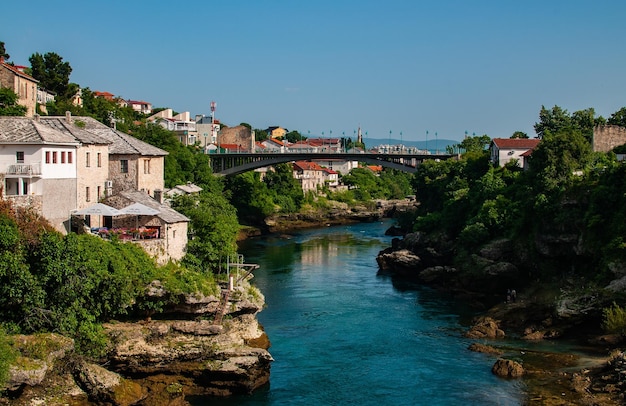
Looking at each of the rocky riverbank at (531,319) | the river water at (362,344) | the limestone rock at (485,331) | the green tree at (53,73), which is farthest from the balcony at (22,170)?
the green tree at (53,73)

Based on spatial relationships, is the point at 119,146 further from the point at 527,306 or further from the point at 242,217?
the point at 242,217

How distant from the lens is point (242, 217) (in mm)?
90500

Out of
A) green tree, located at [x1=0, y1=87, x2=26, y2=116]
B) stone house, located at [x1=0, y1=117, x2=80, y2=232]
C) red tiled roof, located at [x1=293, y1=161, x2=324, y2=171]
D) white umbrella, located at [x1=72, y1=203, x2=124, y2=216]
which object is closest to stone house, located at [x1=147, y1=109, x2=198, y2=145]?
red tiled roof, located at [x1=293, y1=161, x2=324, y2=171]

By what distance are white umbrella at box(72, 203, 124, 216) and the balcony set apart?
8.21 feet

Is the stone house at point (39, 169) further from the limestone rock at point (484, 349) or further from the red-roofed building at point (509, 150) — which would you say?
the red-roofed building at point (509, 150)

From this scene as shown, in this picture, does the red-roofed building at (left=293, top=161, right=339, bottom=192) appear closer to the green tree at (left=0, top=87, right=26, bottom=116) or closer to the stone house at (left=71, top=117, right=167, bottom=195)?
the green tree at (left=0, top=87, right=26, bottom=116)

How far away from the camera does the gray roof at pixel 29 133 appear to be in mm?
33000

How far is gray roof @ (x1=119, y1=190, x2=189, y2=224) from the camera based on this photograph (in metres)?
34.8

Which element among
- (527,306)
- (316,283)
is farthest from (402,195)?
(527,306)

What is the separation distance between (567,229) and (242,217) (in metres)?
51.0

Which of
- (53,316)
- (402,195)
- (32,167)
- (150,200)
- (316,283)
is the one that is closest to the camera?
(53,316)

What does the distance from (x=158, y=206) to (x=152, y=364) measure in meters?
9.09

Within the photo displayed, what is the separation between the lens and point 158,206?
36594 mm

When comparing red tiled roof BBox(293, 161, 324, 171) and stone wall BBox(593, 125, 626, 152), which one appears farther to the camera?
red tiled roof BBox(293, 161, 324, 171)
